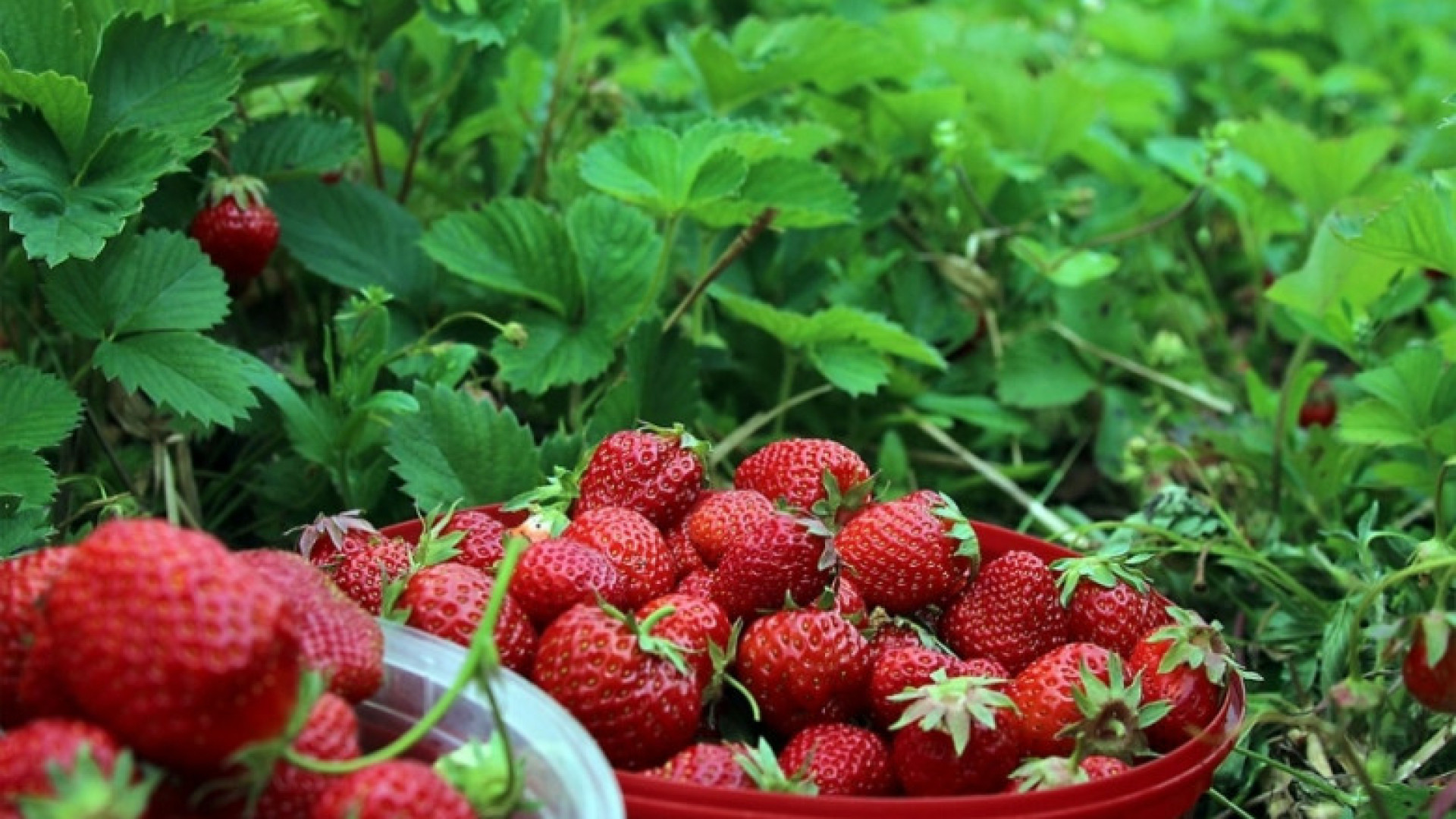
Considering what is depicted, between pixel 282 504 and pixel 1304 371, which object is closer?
pixel 282 504

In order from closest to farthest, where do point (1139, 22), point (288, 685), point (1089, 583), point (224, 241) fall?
1. point (288, 685)
2. point (1089, 583)
3. point (224, 241)
4. point (1139, 22)

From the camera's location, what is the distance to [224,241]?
4.85 feet

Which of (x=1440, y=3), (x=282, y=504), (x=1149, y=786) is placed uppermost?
(x=1149, y=786)

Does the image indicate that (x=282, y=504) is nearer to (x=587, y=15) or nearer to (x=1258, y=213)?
(x=587, y=15)

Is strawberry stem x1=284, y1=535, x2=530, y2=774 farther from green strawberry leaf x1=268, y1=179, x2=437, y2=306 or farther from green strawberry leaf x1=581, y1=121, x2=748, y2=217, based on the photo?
green strawberry leaf x1=268, y1=179, x2=437, y2=306

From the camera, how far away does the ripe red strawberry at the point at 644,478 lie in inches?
48.4

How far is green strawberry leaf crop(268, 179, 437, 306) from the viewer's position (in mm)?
1669

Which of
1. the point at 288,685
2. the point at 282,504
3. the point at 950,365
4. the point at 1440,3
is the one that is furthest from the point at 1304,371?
the point at 1440,3

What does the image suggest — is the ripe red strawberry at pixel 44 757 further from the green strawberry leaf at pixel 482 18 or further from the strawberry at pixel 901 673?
the green strawberry leaf at pixel 482 18

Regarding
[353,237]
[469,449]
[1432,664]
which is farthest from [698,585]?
[353,237]

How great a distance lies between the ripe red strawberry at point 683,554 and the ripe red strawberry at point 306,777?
375 millimetres

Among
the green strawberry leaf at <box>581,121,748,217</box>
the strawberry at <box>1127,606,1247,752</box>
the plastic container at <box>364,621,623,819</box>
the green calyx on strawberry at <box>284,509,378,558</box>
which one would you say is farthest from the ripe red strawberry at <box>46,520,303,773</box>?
the green strawberry leaf at <box>581,121,748,217</box>

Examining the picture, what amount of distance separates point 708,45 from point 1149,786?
1.18 m

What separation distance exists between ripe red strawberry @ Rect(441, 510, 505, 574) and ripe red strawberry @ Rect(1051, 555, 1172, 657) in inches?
16.1
